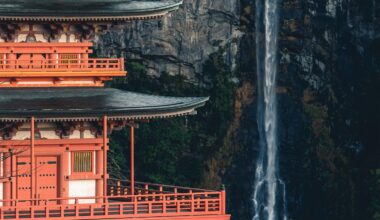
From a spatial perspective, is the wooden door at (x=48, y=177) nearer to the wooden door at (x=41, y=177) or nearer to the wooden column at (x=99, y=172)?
the wooden door at (x=41, y=177)

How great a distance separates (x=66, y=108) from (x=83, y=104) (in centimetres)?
86

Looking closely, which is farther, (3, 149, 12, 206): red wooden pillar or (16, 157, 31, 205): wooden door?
(16, 157, 31, 205): wooden door

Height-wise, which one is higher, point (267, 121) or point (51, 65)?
point (51, 65)

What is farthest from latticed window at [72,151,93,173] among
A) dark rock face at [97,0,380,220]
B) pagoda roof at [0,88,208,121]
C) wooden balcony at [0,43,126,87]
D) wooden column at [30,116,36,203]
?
dark rock face at [97,0,380,220]

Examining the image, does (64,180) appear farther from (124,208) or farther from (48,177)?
(124,208)

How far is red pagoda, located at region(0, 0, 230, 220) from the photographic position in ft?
273

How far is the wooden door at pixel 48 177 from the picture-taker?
3337 inches

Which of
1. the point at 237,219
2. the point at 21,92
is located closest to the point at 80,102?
the point at 21,92

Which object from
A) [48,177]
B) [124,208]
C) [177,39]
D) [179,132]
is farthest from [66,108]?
[177,39]

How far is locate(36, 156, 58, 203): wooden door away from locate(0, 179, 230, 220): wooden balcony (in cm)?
53

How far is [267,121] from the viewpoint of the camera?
12800 cm

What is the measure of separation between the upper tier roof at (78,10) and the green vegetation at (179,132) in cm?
3461

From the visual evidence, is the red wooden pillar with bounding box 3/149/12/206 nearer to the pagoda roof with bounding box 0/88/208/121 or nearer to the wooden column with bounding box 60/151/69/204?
the wooden column with bounding box 60/151/69/204

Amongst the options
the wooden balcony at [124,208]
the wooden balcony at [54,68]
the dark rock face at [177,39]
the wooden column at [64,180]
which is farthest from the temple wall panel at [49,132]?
the dark rock face at [177,39]
